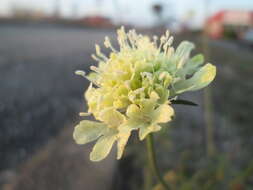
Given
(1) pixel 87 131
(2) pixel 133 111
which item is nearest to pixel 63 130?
(1) pixel 87 131

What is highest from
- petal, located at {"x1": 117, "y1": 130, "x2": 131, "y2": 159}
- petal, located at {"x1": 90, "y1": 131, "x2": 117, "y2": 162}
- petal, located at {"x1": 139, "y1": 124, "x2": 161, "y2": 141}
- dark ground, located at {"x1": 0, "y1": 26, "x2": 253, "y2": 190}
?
petal, located at {"x1": 139, "y1": 124, "x2": 161, "y2": 141}

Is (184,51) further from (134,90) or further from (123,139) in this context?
(123,139)

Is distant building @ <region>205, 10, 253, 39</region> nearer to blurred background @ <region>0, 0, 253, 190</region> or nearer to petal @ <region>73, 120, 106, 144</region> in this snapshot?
blurred background @ <region>0, 0, 253, 190</region>

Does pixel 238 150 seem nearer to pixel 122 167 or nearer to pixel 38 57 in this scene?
pixel 122 167

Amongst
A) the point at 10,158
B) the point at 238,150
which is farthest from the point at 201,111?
the point at 10,158

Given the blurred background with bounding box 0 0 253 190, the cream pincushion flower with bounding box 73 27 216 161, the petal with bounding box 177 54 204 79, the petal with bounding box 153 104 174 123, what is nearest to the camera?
the petal with bounding box 153 104 174 123

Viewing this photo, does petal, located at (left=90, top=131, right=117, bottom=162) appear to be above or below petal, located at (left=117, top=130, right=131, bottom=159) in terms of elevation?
below

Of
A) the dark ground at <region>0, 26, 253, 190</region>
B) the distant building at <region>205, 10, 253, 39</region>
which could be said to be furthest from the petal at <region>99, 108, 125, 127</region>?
the distant building at <region>205, 10, 253, 39</region>

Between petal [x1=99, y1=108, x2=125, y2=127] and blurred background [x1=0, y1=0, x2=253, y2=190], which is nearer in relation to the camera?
petal [x1=99, y1=108, x2=125, y2=127]
